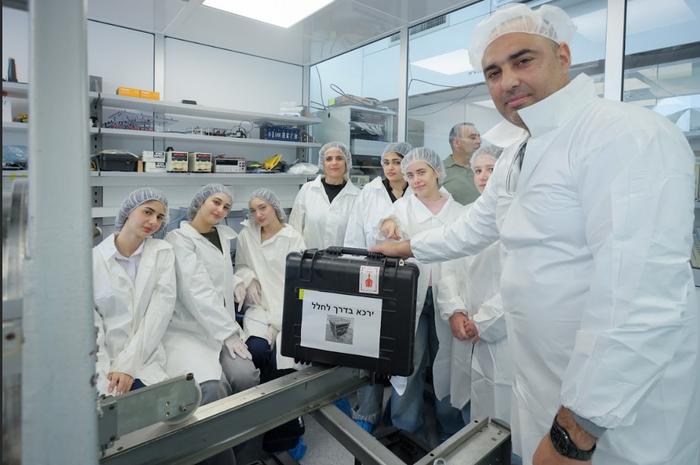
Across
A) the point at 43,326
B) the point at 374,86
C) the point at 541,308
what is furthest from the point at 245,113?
the point at 43,326

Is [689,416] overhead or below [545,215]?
below

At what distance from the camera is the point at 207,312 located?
72.6 inches

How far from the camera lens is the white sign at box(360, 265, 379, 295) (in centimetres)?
101

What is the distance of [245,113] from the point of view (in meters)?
3.24

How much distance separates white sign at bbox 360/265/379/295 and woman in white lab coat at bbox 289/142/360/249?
1.77 meters

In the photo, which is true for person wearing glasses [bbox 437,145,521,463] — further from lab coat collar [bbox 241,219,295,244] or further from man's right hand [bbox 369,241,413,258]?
lab coat collar [bbox 241,219,295,244]

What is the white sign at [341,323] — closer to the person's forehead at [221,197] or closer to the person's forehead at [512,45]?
the person's forehead at [512,45]

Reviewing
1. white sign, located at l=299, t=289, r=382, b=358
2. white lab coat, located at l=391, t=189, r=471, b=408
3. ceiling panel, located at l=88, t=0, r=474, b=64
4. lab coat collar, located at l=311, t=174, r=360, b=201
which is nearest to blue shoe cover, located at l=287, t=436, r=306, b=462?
white lab coat, located at l=391, t=189, r=471, b=408

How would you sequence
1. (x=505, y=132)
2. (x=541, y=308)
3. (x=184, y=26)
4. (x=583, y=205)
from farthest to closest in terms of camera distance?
(x=184, y=26) < (x=505, y=132) < (x=541, y=308) < (x=583, y=205)

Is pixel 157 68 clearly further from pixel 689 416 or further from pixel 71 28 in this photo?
pixel 689 416

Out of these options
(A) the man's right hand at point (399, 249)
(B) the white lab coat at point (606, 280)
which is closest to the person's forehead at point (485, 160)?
(A) the man's right hand at point (399, 249)

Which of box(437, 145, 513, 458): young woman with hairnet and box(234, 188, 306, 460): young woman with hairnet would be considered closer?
box(437, 145, 513, 458): young woman with hairnet

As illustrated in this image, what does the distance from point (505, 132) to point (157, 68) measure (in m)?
2.98

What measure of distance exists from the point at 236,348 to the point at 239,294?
362 millimetres
